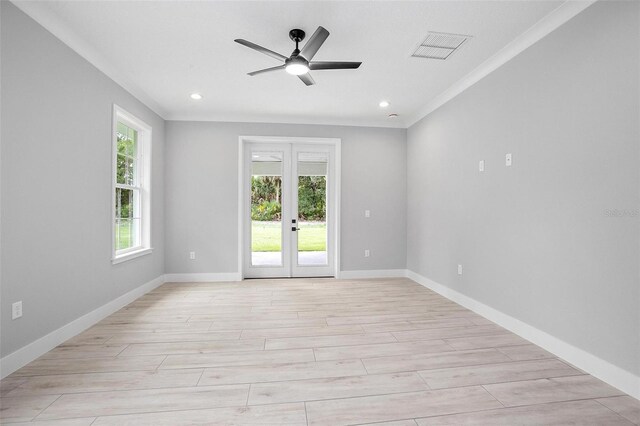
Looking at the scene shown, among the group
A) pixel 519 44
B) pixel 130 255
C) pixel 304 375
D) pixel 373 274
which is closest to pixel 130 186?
pixel 130 255

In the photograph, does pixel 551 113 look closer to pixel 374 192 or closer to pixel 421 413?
pixel 421 413

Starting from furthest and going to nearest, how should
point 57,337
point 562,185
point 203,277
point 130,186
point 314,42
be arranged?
point 203,277, point 130,186, point 57,337, point 562,185, point 314,42

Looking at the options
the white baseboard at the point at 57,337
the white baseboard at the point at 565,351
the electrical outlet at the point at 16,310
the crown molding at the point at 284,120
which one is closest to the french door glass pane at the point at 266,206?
the crown molding at the point at 284,120

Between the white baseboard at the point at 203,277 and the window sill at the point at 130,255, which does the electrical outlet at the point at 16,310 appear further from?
the white baseboard at the point at 203,277

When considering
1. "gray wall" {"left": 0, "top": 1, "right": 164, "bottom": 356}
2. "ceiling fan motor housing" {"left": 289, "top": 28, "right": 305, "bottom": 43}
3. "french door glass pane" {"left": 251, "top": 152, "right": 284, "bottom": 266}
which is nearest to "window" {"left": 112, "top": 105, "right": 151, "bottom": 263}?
"gray wall" {"left": 0, "top": 1, "right": 164, "bottom": 356}

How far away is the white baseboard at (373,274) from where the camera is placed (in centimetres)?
518

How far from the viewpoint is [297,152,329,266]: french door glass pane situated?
523cm

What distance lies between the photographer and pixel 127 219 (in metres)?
3.94

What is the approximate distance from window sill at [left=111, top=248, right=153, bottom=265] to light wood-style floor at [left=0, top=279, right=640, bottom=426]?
59 centimetres

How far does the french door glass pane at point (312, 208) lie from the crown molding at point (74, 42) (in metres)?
2.55

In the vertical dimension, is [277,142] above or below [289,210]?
above

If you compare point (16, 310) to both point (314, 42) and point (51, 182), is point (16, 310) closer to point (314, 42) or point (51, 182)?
point (51, 182)

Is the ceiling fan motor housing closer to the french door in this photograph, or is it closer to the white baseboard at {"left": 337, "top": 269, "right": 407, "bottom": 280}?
the french door

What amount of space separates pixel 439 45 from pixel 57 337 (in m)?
4.19
